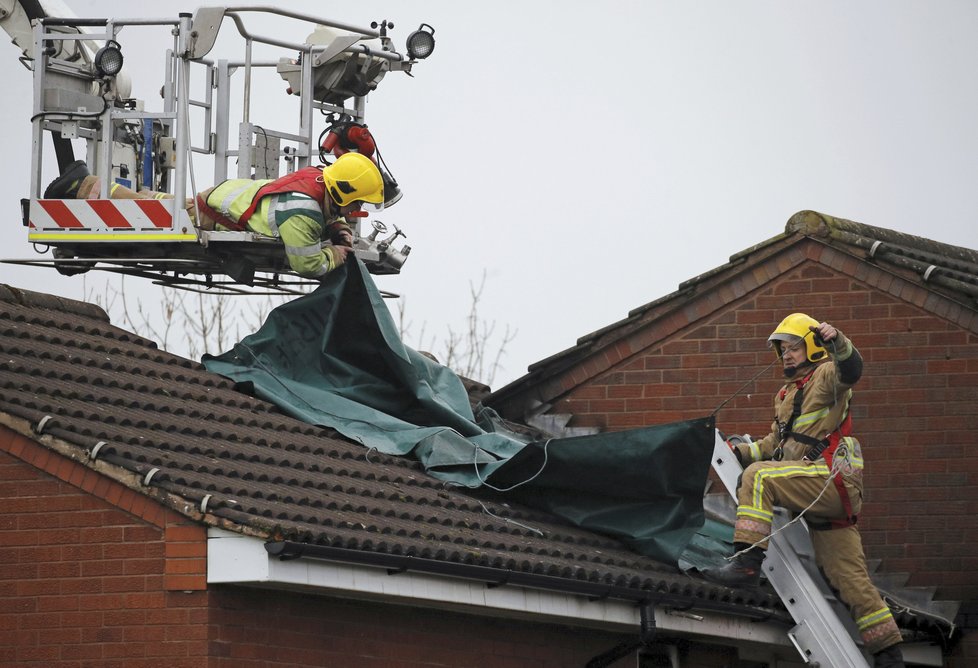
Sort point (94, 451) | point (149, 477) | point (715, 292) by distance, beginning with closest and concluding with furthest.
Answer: point (149, 477) → point (94, 451) → point (715, 292)

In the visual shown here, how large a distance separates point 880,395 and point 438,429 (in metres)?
3.71

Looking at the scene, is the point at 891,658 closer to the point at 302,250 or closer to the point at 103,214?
the point at 302,250

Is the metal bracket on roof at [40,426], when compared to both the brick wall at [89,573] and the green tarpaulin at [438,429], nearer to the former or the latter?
the brick wall at [89,573]

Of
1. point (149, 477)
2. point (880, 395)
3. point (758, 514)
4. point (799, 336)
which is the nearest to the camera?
point (149, 477)

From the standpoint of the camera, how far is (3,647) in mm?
8172

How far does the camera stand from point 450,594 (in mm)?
8664

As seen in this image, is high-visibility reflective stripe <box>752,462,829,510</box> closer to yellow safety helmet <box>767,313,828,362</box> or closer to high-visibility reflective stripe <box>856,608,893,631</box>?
yellow safety helmet <box>767,313,828,362</box>

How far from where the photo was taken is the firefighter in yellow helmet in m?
10.3

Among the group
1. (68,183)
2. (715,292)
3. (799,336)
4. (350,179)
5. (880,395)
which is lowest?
(799,336)

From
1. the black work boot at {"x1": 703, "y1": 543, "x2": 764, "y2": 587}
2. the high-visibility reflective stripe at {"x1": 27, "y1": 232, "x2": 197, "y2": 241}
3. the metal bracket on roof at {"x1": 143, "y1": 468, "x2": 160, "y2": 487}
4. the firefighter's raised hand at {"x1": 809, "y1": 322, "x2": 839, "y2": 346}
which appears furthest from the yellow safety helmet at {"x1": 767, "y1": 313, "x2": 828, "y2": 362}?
the metal bracket on roof at {"x1": 143, "y1": 468, "x2": 160, "y2": 487}

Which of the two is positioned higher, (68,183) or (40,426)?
(68,183)

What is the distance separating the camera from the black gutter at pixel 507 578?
7.87 m

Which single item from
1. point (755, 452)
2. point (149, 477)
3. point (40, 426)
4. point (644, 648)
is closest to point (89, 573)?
point (149, 477)

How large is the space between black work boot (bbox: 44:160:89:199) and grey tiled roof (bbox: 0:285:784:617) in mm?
978
